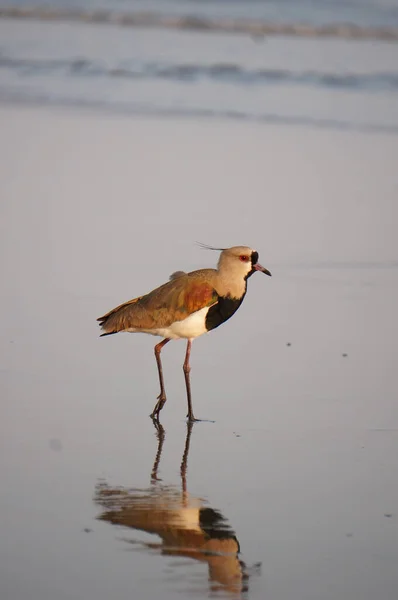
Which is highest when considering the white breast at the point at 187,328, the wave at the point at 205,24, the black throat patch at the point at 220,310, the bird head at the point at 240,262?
the wave at the point at 205,24

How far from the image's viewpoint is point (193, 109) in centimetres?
1806

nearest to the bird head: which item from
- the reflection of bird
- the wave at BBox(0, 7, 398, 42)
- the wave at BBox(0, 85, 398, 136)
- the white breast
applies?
the white breast

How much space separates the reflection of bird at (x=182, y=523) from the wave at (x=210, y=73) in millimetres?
14522

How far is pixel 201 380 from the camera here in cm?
838

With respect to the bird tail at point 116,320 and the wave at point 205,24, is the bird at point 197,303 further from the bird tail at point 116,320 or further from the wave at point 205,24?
the wave at point 205,24

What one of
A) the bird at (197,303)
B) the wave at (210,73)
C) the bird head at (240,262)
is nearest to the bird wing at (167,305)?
the bird at (197,303)

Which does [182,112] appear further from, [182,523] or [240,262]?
[182,523]

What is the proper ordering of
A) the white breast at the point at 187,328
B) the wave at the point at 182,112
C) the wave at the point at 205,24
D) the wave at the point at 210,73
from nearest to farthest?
the white breast at the point at 187,328 → the wave at the point at 182,112 → the wave at the point at 210,73 → the wave at the point at 205,24

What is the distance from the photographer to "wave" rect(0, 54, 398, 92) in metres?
20.6

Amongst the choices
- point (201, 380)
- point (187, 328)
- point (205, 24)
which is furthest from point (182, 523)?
point (205, 24)

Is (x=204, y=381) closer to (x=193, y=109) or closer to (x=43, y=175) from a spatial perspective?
(x=43, y=175)

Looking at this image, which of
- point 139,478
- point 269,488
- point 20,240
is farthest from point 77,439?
point 20,240

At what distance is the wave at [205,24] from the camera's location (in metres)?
28.6

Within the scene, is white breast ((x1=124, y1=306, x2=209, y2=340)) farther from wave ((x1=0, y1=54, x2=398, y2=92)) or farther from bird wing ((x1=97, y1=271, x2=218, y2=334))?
wave ((x1=0, y1=54, x2=398, y2=92))
